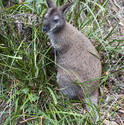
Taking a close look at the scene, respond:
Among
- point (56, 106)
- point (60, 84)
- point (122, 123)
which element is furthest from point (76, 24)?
point (122, 123)

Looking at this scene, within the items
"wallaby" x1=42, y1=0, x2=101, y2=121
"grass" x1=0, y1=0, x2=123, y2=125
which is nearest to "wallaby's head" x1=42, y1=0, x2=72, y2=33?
"wallaby" x1=42, y1=0, x2=101, y2=121

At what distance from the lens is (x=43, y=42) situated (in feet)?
13.3

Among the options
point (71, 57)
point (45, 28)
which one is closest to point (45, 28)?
point (45, 28)

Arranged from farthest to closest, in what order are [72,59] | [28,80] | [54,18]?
[72,59] < [54,18] < [28,80]

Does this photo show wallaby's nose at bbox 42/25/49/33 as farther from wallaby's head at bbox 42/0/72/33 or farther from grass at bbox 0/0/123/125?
grass at bbox 0/0/123/125

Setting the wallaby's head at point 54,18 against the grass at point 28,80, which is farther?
the wallaby's head at point 54,18

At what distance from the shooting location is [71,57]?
4023 mm

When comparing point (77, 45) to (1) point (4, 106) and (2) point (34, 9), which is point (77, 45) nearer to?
(2) point (34, 9)

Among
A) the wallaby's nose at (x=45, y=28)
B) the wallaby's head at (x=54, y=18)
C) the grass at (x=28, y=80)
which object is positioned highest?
the wallaby's head at (x=54, y=18)

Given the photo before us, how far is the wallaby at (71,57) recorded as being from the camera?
376 cm

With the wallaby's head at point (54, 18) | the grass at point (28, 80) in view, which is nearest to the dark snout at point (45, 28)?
the wallaby's head at point (54, 18)

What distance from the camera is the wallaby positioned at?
376 cm

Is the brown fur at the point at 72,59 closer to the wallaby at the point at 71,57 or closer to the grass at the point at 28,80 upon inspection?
the wallaby at the point at 71,57

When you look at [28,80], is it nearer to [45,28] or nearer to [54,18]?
[45,28]
